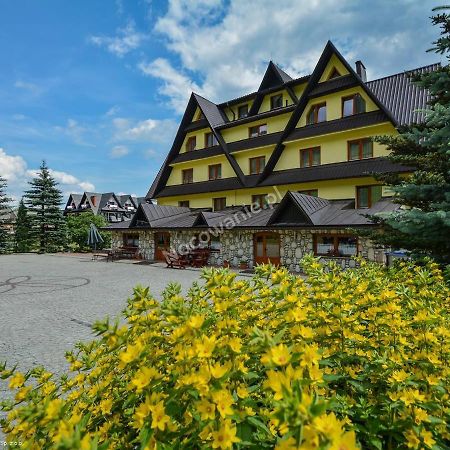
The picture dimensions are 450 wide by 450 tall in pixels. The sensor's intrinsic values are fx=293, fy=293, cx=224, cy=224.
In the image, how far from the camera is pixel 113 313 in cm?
867

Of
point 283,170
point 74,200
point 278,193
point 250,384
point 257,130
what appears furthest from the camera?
point 74,200

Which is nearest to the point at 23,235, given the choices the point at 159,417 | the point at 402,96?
the point at 402,96

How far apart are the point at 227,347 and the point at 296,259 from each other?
16.2 metres

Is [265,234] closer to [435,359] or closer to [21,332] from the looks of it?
[21,332]

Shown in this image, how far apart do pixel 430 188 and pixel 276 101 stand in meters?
19.0

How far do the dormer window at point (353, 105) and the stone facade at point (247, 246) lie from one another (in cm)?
750

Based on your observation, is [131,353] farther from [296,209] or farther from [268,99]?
[268,99]

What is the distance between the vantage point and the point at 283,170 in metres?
20.0

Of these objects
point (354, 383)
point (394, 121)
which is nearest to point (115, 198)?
point (394, 121)

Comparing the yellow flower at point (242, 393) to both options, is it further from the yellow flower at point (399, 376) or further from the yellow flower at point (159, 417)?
the yellow flower at point (399, 376)

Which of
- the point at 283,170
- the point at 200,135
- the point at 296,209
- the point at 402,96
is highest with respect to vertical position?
the point at 200,135

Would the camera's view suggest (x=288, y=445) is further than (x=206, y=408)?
No

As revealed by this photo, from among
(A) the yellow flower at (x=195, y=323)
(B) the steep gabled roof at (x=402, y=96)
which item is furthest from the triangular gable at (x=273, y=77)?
(A) the yellow flower at (x=195, y=323)

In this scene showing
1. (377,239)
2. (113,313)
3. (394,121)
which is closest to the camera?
(377,239)
